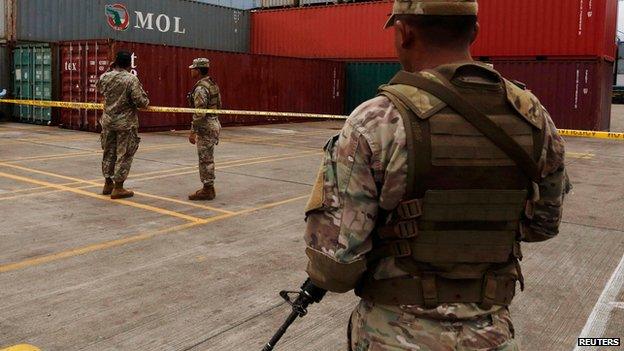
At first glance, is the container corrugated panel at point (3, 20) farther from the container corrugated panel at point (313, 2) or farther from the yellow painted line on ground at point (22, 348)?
the yellow painted line on ground at point (22, 348)

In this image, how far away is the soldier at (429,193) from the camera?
68.0 inches

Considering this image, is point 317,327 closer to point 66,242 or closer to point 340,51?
point 66,242

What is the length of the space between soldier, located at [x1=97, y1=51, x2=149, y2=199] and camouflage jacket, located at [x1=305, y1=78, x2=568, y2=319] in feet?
21.9

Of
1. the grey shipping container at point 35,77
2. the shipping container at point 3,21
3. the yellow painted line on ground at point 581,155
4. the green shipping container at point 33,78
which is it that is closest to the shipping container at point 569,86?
the yellow painted line on ground at point 581,155

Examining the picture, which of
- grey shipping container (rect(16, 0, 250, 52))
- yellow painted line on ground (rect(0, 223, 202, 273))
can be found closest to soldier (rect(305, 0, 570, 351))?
yellow painted line on ground (rect(0, 223, 202, 273))

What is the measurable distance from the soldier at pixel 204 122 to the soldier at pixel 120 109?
2.43ft

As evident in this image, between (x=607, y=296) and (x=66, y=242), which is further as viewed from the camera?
(x=66, y=242)

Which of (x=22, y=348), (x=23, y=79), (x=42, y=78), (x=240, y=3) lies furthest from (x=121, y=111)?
(x=240, y=3)

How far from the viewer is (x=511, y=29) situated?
20.6m

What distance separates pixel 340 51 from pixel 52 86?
12.2 m

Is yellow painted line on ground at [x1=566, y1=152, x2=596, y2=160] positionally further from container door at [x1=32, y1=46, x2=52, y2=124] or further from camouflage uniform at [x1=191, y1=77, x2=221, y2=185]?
container door at [x1=32, y1=46, x2=52, y2=124]

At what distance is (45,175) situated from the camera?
9906 millimetres

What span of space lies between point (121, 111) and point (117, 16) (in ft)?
54.2

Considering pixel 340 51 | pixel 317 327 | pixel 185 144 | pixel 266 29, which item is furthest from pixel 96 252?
pixel 266 29
